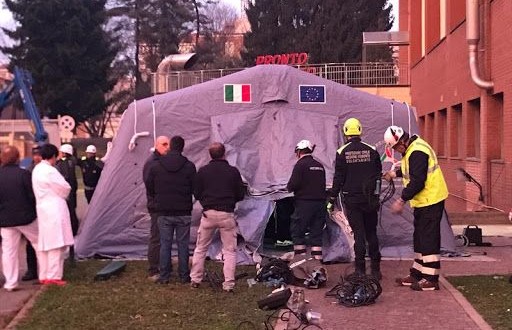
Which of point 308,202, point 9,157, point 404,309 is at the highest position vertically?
point 9,157

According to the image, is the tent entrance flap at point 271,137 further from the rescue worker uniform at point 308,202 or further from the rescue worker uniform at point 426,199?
the rescue worker uniform at point 426,199

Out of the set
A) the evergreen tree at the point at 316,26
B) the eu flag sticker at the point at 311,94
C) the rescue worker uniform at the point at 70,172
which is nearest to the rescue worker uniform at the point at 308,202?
the eu flag sticker at the point at 311,94

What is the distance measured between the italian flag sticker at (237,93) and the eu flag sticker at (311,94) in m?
0.83

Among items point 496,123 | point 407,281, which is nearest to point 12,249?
point 407,281

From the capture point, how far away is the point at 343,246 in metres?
11.0

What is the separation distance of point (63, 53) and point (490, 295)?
44.1 meters

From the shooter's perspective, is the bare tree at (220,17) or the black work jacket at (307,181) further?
the bare tree at (220,17)

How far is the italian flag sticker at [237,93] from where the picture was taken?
11867mm

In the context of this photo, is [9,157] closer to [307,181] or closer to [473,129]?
[307,181]

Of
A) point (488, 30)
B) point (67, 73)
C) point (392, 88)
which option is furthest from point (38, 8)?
point (488, 30)

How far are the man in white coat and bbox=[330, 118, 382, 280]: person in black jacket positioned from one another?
335 centimetres

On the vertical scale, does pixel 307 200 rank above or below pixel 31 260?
above

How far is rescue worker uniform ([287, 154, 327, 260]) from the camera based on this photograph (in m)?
9.91

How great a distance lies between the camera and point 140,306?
27.0 feet
